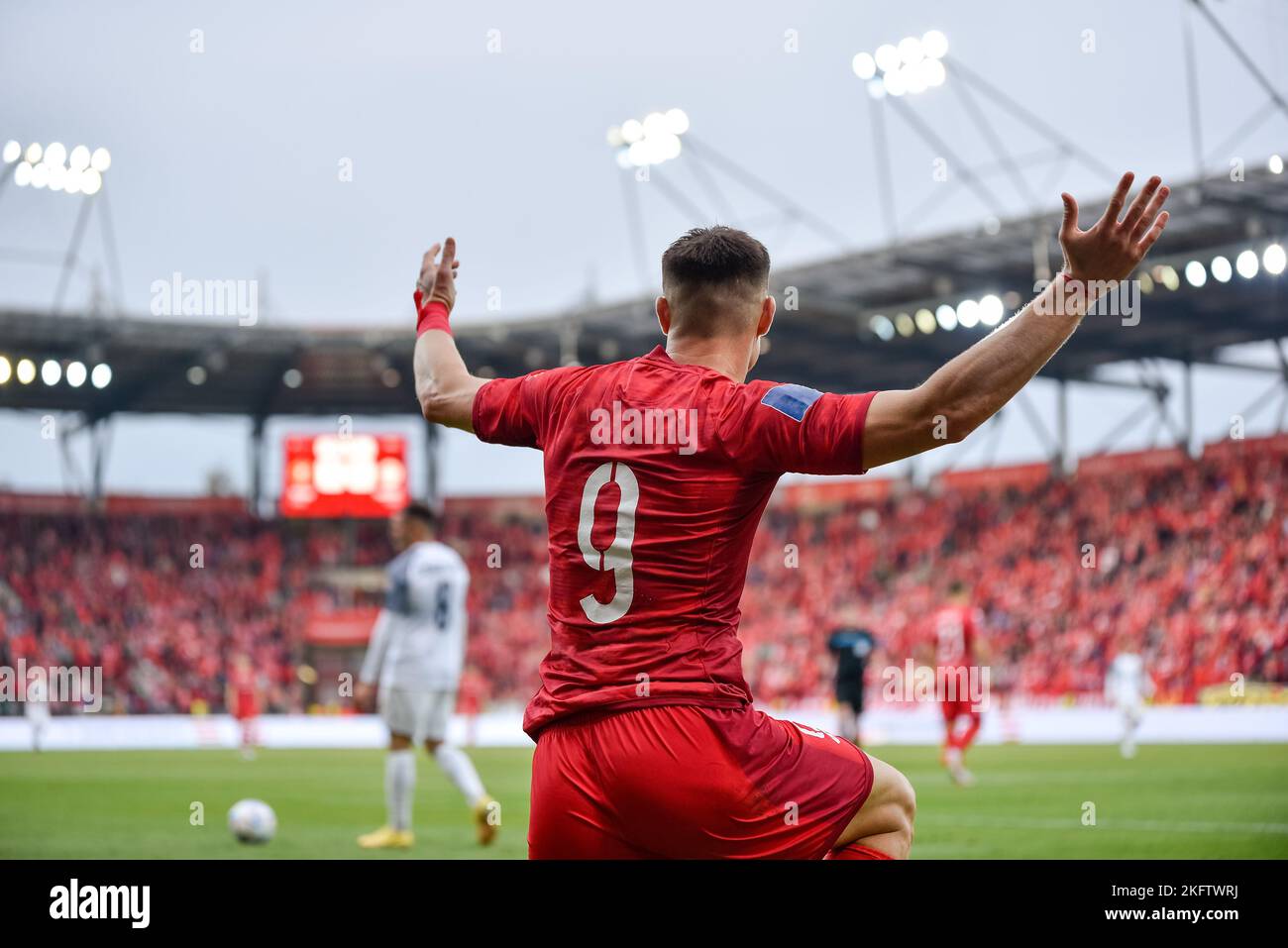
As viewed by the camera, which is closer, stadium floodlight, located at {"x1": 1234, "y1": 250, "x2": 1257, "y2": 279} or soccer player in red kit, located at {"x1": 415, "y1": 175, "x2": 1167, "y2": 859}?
soccer player in red kit, located at {"x1": 415, "y1": 175, "x2": 1167, "y2": 859}

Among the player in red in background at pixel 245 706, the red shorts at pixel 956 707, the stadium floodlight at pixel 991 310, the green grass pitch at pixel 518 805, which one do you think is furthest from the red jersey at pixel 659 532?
the stadium floodlight at pixel 991 310

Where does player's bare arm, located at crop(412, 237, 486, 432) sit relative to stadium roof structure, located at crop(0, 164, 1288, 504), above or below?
below

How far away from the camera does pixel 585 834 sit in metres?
3.08

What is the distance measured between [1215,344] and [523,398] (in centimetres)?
2919

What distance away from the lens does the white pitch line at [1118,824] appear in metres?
9.43

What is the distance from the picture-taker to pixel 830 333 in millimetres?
30078

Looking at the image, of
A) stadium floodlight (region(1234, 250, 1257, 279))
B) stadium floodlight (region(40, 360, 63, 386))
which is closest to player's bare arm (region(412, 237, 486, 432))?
stadium floodlight (region(1234, 250, 1257, 279))

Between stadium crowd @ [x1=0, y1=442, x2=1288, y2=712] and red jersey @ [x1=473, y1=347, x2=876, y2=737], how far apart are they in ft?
75.3

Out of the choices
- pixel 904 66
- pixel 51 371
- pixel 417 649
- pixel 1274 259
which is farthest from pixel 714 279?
pixel 51 371

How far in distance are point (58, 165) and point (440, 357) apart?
26.5m

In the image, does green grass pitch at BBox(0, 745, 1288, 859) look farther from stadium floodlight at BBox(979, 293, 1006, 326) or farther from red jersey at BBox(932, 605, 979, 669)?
stadium floodlight at BBox(979, 293, 1006, 326)

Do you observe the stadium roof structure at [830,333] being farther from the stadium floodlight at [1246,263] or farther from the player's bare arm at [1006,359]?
the player's bare arm at [1006,359]

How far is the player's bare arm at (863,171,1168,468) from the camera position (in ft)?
Answer: 9.19
